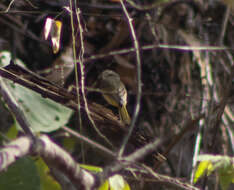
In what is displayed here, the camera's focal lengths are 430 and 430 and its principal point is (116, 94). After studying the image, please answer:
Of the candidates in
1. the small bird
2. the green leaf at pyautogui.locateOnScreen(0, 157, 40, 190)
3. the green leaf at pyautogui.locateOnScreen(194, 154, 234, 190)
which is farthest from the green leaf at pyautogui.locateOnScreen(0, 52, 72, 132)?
the green leaf at pyautogui.locateOnScreen(194, 154, 234, 190)

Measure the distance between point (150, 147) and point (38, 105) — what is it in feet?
5.49

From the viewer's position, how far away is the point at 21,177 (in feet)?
5.49

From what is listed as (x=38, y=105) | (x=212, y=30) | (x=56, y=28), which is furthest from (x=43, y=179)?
(x=212, y=30)

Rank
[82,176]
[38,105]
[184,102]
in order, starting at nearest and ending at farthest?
[82,176]
[38,105]
[184,102]

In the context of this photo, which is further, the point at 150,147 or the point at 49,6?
the point at 49,6

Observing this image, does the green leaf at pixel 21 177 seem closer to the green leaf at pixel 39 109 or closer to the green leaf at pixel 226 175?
the green leaf at pixel 226 175

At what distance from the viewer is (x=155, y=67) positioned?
147 inches

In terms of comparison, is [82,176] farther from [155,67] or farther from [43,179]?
[155,67]

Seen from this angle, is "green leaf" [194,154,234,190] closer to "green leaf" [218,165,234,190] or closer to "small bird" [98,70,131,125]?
"green leaf" [218,165,234,190]

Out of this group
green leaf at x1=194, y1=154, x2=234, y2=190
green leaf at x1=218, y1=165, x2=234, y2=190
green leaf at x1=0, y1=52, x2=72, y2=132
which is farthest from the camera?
green leaf at x1=0, y1=52, x2=72, y2=132

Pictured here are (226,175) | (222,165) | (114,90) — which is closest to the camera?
(222,165)

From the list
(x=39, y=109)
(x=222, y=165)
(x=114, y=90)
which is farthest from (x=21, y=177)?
(x=114, y=90)

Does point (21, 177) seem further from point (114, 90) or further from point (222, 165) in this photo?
point (114, 90)

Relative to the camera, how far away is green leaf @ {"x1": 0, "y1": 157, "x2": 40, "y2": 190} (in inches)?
64.2
